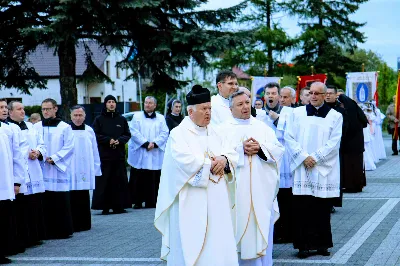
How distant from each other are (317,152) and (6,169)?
12.7ft

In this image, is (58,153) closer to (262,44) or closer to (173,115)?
(173,115)

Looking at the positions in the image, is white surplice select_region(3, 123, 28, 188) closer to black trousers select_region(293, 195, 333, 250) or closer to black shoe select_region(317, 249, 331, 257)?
black trousers select_region(293, 195, 333, 250)

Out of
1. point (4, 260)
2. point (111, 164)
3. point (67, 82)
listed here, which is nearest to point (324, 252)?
point (4, 260)

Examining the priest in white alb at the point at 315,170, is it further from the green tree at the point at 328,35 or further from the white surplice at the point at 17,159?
the green tree at the point at 328,35

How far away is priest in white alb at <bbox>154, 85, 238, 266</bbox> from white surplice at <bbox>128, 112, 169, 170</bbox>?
8.89m

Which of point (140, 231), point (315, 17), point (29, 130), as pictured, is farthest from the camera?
point (315, 17)

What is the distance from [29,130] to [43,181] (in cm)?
89

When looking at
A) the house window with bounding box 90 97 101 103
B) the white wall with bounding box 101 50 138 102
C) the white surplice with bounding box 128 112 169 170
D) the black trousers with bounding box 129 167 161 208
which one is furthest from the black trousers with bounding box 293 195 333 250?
the white wall with bounding box 101 50 138 102

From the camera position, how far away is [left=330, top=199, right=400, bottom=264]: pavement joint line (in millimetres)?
10075

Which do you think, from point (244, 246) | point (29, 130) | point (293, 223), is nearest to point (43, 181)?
point (29, 130)

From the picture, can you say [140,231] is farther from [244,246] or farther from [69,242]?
[244,246]

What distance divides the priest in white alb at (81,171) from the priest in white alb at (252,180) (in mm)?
5183

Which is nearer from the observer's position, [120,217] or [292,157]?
[292,157]

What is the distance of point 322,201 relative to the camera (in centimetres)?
1033
